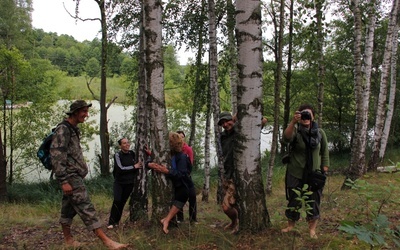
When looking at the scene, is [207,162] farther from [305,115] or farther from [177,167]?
[305,115]

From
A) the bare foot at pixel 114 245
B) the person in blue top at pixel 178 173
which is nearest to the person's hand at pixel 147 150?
the person in blue top at pixel 178 173

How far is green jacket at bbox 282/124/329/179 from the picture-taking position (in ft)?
12.2

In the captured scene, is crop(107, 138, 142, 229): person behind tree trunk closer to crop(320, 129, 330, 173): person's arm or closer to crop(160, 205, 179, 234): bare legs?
crop(160, 205, 179, 234): bare legs

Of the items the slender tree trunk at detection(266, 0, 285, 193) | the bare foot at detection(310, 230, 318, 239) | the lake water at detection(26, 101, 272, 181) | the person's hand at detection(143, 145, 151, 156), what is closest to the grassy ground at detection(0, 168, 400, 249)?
the bare foot at detection(310, 230, 318, 239)

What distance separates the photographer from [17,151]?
1711cm

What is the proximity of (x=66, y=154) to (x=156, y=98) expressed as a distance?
1.29 m

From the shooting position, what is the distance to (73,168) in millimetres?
3699

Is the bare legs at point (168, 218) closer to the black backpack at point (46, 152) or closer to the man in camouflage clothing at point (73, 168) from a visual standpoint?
the man in camouflage clothing at point (73, 168)

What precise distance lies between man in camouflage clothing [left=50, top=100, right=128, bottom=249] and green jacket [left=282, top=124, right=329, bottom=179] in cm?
219

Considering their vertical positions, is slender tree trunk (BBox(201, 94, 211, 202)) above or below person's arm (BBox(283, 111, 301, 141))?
below

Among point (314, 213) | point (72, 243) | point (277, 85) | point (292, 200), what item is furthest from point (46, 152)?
point (277, 85)

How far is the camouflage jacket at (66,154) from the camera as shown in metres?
3.52

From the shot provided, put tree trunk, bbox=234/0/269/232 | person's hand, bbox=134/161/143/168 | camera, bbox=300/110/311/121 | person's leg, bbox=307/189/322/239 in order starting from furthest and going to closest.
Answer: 1. person's hand, bbox=134/161/143/168
2. person's leg, bbox=307/189/322/239
3. camera, bbox=300/110/311/121
4. tree trunk, bbox=234/0/269/232

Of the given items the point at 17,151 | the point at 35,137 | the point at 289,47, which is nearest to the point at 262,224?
the point at 289,47
